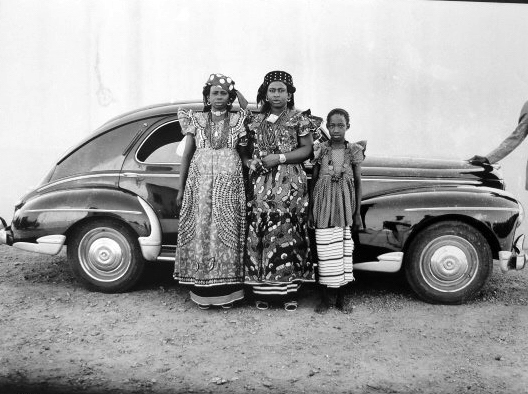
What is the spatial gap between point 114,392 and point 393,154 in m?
3.16

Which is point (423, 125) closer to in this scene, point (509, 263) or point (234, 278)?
point (509, 263)

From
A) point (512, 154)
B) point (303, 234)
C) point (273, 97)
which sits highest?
point (273, 97)

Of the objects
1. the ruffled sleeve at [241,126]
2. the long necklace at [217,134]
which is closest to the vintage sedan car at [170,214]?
the long necklace at [217,134]

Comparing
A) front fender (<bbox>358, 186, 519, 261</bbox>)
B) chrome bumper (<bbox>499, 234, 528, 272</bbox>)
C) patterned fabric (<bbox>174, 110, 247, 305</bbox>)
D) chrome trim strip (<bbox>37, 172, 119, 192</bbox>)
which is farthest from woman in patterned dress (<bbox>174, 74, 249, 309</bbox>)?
chrome bumper (<bbox>499, 234, 528, 272</bbox>)

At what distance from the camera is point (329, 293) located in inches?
170

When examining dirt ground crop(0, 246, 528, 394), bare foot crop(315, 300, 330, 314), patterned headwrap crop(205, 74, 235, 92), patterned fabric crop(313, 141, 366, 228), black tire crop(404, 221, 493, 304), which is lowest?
dirt ground crop(0, 246, 528, 394)

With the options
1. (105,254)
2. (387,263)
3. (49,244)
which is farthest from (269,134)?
(49,244)

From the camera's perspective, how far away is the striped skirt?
3988 millimetres

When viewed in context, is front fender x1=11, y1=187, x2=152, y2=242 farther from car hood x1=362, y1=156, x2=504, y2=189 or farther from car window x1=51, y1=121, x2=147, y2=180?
car hood x1=362, y1=156, x2=504, y2=189

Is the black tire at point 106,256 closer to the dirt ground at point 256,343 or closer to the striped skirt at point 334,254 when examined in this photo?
the dirt ground at point 256,343

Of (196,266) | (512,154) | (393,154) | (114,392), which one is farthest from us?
(512,154)

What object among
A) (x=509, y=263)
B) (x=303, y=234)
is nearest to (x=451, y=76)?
(x=509, y=263)

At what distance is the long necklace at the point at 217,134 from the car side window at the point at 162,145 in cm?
53

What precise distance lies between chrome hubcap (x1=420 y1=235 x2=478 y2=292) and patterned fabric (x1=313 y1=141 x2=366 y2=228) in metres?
0.75
